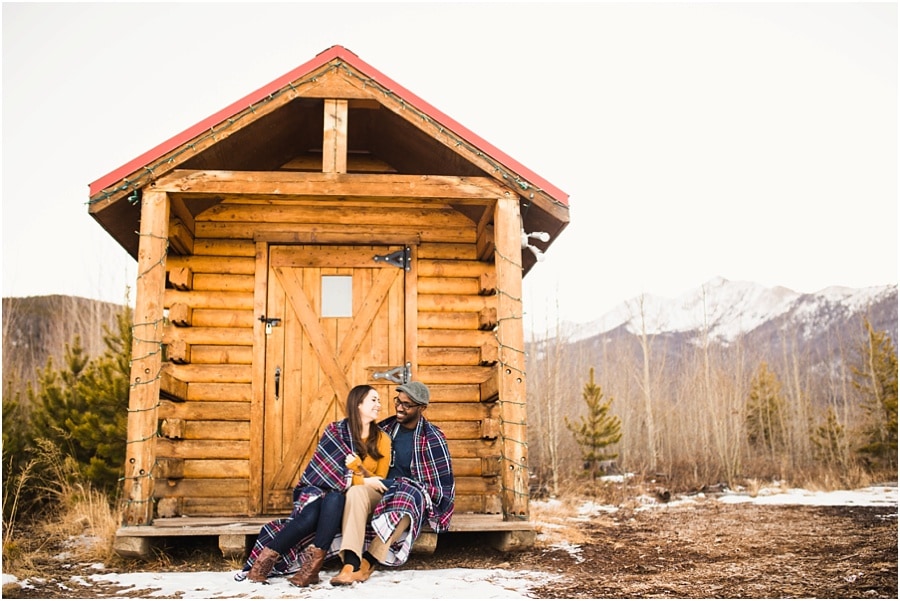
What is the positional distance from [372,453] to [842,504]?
35.0 ft

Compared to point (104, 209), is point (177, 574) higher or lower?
lower

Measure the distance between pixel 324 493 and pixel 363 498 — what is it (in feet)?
1.02

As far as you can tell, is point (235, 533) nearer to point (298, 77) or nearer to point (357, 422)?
point (357, 422)

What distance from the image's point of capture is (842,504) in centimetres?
1302

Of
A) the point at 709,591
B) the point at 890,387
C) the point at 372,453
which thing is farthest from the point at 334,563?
the point at 890,387

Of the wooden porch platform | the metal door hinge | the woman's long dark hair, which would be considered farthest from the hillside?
the woman's long dark hair

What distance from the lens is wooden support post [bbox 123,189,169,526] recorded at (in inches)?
234

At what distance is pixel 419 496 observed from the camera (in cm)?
573

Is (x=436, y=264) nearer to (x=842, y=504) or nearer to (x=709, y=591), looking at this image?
(x=709, y=591)

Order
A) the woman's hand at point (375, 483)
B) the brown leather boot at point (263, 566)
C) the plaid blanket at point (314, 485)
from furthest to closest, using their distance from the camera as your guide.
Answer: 1. the woman's hand at point (375, 483)
2. the plaid blanket at point (314, 485)
3. the brown leather boot at point (263, 566)

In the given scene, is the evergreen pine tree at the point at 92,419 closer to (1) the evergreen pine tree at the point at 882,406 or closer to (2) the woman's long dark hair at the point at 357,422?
(2) the woman's long dark hair at the point at 357,422

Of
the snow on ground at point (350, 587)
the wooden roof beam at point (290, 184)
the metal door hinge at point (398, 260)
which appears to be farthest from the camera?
the metal door hinge at point (398, 260)

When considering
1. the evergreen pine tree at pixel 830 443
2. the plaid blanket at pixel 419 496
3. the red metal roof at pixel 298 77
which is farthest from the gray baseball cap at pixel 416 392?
the evergreen pine tree at pixel 830 443

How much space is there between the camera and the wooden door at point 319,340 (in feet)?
23.7
